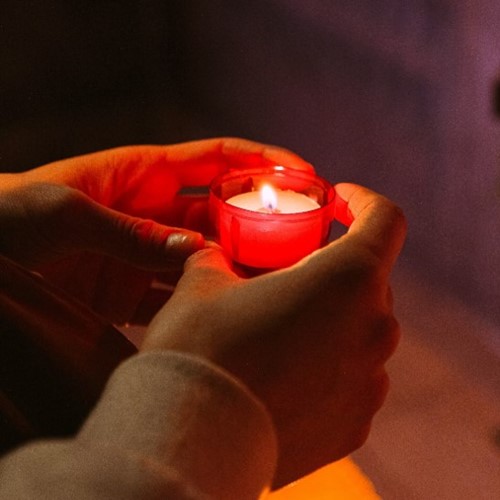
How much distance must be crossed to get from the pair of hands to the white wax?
4cm

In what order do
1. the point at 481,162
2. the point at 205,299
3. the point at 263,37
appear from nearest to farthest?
Result: the point at 205,299 < the point at 481,162 < the point at 263,37

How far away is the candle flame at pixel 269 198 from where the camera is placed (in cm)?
85

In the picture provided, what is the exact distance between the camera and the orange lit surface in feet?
3.22

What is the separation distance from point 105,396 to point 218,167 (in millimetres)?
533

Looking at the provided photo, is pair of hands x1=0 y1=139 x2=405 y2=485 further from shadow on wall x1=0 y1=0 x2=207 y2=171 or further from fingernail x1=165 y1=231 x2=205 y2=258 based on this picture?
shadow on wall x1=0 y1=0 x2=207 y2=171

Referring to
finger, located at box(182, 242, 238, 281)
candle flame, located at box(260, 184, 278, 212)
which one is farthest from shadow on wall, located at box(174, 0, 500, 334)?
finger, located at box(182, 242, 238, 281)

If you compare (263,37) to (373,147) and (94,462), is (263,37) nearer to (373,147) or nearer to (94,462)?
(373,147)

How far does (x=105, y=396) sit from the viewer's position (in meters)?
0.55

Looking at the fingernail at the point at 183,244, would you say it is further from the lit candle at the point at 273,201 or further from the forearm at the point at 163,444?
the forearm at the point at 163,444

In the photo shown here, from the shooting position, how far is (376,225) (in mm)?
721

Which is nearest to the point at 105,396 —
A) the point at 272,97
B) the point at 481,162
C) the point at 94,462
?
the point at 94,462

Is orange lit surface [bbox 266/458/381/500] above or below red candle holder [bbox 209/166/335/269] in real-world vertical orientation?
below

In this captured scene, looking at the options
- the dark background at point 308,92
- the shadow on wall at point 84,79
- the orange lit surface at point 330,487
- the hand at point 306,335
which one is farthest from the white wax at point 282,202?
the shadow on wall at point 84,79

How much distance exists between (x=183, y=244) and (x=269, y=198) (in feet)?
0.43
